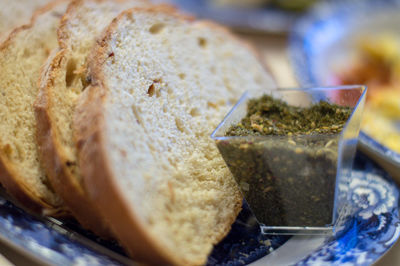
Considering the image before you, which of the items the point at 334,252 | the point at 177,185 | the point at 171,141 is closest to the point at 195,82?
the point at 171,141

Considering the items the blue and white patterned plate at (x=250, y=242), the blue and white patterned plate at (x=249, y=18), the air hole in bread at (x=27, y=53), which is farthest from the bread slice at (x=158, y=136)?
the blue and white patterned plate at (x=249, y=18)

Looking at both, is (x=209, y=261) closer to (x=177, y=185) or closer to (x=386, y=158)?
(x=177, y=185)

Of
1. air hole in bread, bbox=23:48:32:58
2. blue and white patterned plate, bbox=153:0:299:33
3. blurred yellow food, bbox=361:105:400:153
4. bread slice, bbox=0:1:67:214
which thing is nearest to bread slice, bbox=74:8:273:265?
bread slice, bbox=0:1:67:214

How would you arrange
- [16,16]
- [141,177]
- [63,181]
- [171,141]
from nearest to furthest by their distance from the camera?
1. [141,177]
2. [63,181]
3. [171,141]
4. [16,16]

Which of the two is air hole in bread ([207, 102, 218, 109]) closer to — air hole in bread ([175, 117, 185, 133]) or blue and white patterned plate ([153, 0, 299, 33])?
air hole in bread ([175, 117, 185, 133])

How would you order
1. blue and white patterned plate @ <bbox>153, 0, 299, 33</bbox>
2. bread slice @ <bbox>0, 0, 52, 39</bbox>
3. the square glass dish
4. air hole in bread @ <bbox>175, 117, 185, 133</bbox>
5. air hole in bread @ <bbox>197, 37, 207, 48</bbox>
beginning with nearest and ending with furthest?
the square glass dish, air hole in bread @ <bbox>175, 117, 185, 133</bbox>, air hole in bread @ <bbox>197, 37, 207, 48</bbox>, bread slice @ <bbox>0, 0, 52, 39</bbox>, blue and white patterned plate @ <bbox>153, 0, 299, 33</bbox>

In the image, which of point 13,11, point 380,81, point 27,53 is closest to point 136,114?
point 27,53

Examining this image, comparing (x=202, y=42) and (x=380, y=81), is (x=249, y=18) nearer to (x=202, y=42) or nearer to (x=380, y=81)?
(x=380, y=81)
